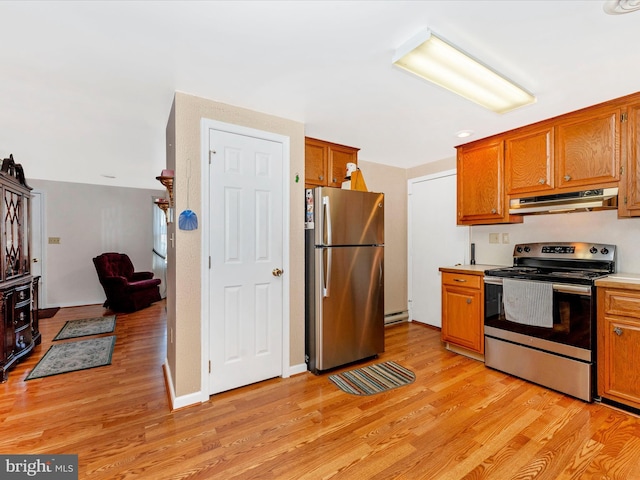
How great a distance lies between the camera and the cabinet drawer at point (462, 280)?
296 centimetres

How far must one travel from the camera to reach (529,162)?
2850 mm

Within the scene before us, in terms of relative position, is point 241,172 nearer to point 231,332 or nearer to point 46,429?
point 231,332

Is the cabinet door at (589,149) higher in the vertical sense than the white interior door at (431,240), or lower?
higher

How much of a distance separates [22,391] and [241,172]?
2515 millimetres

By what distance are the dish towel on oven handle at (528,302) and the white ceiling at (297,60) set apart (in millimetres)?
1477

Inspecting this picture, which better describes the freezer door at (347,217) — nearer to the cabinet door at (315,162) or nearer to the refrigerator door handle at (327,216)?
the refrigerator door handle at (327,216)

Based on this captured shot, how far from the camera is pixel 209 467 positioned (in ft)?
5.32

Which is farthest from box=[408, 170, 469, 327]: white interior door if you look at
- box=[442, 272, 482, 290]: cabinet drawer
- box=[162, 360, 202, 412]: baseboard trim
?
box=[162, 360, 202, 412]: baseboard trim

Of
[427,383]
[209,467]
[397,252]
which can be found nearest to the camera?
[209,467]

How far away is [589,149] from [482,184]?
2.96 ft

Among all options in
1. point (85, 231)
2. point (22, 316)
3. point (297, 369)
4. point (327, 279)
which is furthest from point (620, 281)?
point (85, 231)

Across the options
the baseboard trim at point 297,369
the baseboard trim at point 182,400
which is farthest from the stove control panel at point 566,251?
the baseboard trim at point 182,400

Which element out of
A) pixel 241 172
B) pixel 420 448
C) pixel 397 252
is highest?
pixel 241 172

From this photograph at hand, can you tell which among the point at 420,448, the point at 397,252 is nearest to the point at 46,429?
the point at 420,448
